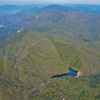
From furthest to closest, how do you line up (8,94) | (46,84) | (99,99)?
(46,84), (8,94), (99,99)

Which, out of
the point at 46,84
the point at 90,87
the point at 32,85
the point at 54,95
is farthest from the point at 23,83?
the point at 90,87

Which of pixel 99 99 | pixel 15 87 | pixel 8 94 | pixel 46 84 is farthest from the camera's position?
pixel 46 84

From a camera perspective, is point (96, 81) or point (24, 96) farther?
point (96, 81)

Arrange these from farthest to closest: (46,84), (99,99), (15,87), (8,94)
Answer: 1. (46,84)
2. (15,87)
3. (8,94)
4. (99,99)

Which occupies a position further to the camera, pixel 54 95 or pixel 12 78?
pixel 12 78

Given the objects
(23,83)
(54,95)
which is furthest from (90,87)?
(23,83)

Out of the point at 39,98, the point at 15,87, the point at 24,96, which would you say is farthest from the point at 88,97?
the point at 15,87

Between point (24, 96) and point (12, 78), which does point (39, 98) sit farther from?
point (12, 78)

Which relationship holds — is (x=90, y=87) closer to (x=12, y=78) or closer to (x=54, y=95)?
(x=54, y=95)
